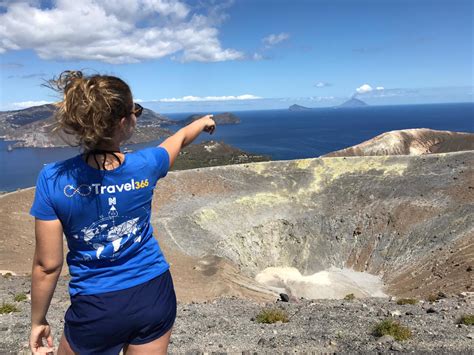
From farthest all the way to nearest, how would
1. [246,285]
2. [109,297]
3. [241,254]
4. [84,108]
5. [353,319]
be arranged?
[241,254] → [246,285] → [353,319] → [109,297] → [84,108]

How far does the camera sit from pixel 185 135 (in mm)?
4406

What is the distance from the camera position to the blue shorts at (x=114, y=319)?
358cm

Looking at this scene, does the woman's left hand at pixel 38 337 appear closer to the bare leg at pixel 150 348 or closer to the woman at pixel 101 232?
the woman at pixel 101 232

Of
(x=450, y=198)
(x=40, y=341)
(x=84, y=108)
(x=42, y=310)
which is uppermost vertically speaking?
(x=84, y=108)

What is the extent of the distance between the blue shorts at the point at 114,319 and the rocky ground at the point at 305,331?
265 inches

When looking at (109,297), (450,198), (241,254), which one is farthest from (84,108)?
(450,198)

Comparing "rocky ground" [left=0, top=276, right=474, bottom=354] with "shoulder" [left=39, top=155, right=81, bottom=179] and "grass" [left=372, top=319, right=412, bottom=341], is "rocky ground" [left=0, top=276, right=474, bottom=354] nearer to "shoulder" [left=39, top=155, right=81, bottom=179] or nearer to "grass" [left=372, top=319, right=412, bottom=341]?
"grass" [left=372, top=319, right=412, bottom=341]

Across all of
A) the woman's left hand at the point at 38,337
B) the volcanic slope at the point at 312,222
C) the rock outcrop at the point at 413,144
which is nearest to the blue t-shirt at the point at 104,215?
the woman's left hand at the point at 38,337

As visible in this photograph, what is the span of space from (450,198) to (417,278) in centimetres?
1216

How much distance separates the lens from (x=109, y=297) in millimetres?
3594

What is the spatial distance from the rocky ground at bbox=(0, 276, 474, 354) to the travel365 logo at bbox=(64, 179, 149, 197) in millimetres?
7406

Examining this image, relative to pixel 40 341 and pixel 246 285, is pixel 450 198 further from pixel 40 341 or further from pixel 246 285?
pixel 40 341

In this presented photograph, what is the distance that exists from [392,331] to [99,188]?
985 cm

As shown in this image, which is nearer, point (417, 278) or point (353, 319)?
point (353, 319)
